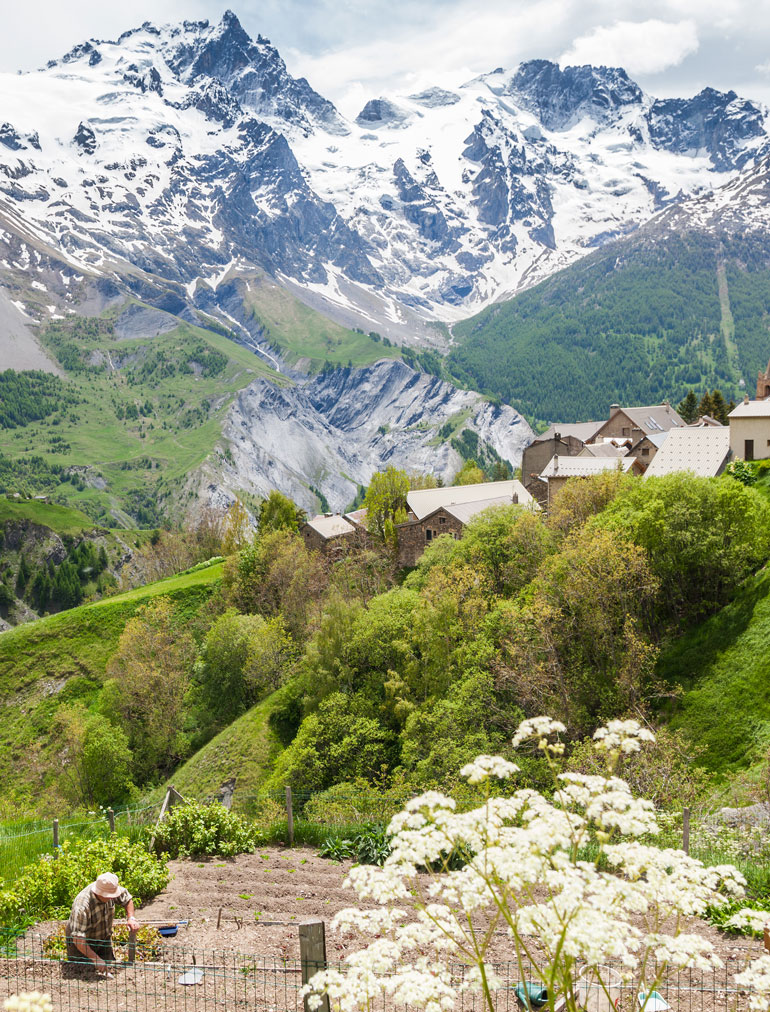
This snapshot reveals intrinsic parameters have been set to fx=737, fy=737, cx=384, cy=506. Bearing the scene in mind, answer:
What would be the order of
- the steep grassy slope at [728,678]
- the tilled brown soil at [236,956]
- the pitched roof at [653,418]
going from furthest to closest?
the pitched roof at [653,418]
the steep grassy slope at [728,678]
the tilled brown soil at [236,956]

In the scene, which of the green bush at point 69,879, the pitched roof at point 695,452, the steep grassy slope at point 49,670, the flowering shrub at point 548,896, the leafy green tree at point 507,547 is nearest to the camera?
the flowering shrub at point 548,896

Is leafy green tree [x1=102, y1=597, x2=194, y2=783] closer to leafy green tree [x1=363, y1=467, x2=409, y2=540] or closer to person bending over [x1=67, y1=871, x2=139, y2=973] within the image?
leafy green tree [x1=363, y1=467, x2=409, y2=540]

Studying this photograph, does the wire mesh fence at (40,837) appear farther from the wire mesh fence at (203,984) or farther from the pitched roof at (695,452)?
the pitched roof at (695,452)

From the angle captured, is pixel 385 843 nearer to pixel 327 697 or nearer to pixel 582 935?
pixel 582 935

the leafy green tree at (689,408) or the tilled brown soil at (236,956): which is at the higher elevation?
the leafy green tree at (689,408)

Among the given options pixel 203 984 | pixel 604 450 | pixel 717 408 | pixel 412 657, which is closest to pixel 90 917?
pixel 203 984

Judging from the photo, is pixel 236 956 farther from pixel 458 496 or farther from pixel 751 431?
pixel 458 496

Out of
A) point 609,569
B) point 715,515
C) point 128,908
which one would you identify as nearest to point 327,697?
point 609,569

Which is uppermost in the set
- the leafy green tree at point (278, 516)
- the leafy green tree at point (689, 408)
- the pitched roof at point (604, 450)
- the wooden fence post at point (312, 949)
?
the leafy green tree at point (689, 408)

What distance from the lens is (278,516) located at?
78000mm

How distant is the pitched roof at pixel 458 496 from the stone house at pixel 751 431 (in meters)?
19.3

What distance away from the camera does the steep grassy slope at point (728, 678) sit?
89.4 ft

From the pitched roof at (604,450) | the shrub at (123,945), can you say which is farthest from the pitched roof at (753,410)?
the shrub at (123,945)

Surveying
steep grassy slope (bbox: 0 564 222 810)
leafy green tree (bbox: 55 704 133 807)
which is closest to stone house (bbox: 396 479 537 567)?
steep grassy slope (bbox: 0 564 222 810)
